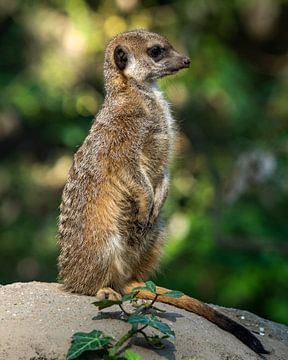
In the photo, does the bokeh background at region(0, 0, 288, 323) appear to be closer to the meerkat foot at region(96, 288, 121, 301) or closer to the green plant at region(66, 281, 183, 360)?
the meerkat foot at region(96, 288, 121, 301)

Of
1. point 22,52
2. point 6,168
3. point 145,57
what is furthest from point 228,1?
point 145,57

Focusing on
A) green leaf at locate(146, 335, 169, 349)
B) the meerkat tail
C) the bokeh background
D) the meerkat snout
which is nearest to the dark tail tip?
the meerkat tail

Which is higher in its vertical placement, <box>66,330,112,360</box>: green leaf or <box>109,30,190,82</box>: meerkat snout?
<box>109,30,190,82</box>: meerkat snout

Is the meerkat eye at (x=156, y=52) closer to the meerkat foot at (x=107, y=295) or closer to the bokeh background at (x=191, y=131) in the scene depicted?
the meerkat foot at (x=107, y=295)

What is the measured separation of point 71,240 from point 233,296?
4.17m

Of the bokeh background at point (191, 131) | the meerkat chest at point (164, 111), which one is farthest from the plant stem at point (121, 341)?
the bokeh background at point (191, 131)

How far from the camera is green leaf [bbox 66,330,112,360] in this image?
4258 millimetres

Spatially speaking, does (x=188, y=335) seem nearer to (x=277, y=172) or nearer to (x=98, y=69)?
(x=277, y=172)

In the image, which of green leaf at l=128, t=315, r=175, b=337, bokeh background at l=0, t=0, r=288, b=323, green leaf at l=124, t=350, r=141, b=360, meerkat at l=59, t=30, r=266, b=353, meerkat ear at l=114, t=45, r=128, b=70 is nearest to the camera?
green leaf at l=124, t=350, r=141, b=360

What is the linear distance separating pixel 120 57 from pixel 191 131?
5446 mm

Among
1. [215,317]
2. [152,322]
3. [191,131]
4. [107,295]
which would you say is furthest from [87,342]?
[191,131]

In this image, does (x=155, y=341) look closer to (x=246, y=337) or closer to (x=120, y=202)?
(x=246, y=337)

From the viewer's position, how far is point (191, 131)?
11.0 m

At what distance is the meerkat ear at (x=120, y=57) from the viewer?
18.3 ft
